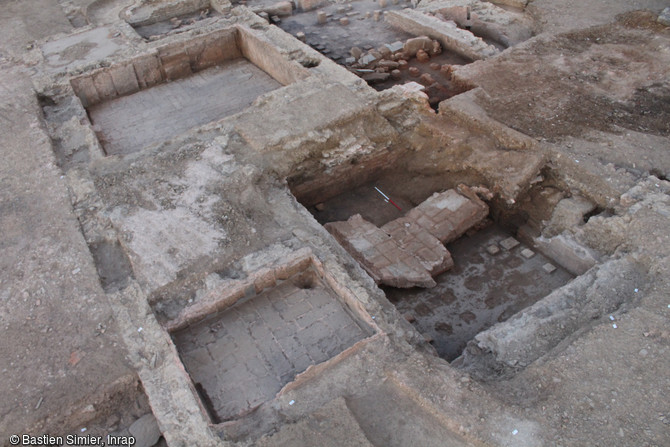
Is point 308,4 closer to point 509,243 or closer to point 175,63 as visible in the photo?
point 175,63

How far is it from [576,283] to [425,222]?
1.63 meters

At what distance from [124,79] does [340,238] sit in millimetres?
4443

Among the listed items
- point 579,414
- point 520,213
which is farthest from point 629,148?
point 579,414

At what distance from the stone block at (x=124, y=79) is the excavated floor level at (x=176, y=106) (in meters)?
0.10

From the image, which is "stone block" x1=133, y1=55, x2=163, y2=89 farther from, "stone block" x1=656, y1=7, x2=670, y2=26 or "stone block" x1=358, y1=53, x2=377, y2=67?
"stone block" x1=656, y1=7, x2=670, y2=26

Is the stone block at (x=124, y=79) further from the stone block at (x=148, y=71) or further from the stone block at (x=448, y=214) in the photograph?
the stone block at (x=448, y=214)

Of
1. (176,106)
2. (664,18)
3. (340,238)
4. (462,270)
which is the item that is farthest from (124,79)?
(664,18)

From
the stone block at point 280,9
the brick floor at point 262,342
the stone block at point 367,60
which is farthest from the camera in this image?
the stone block at point 280,9

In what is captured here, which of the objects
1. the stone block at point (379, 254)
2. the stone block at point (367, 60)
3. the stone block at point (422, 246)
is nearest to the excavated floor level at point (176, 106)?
the stone block at point (367, 60)

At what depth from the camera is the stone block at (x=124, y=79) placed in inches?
282

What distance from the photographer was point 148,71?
7484mm

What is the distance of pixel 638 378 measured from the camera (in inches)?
123

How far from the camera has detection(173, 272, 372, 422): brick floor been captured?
351 centimetres

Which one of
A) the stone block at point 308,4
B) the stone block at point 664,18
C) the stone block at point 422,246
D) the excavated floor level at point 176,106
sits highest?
the stone block at point 664,18
